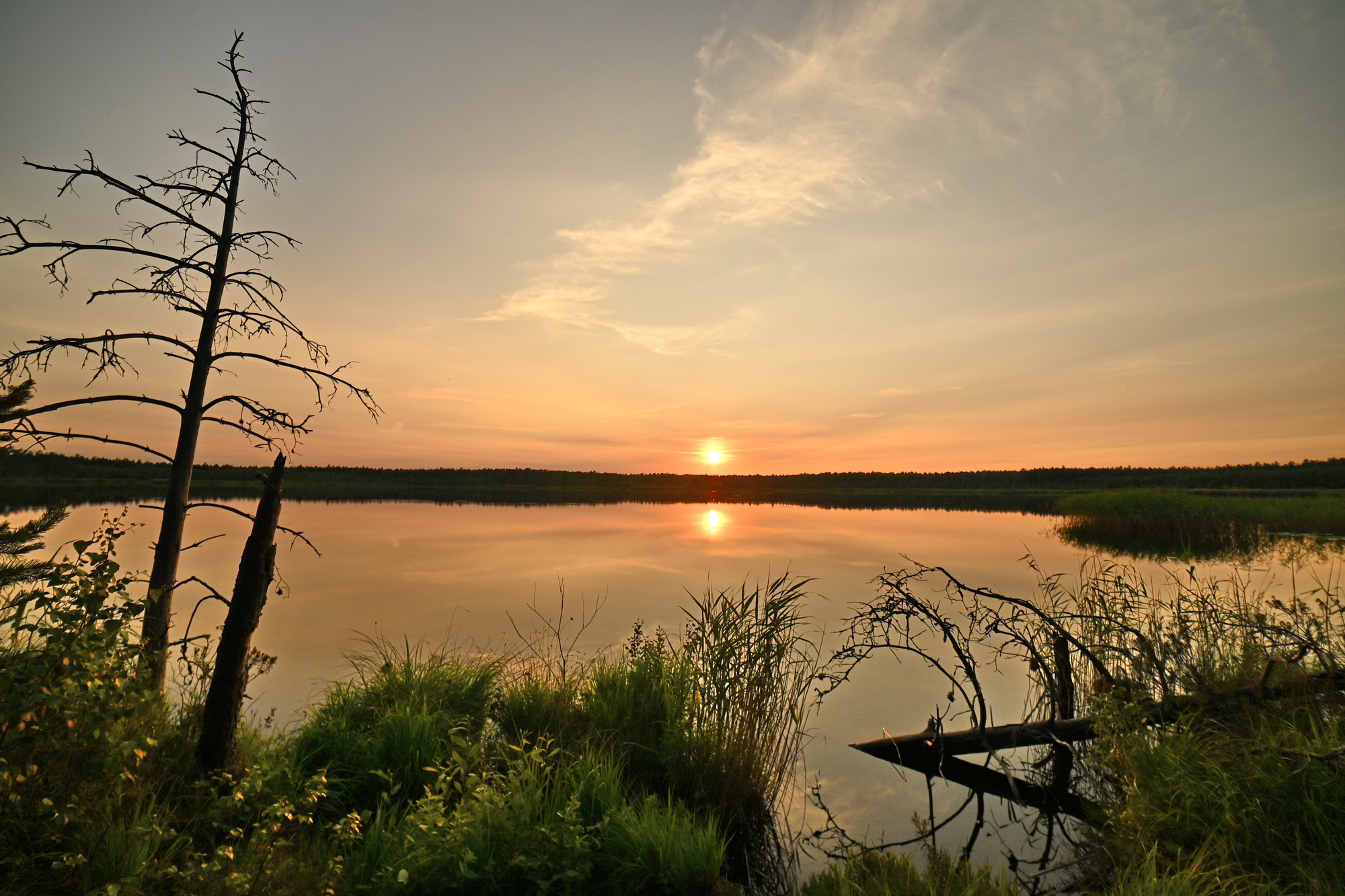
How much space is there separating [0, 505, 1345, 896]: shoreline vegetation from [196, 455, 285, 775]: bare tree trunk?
0.19 metres

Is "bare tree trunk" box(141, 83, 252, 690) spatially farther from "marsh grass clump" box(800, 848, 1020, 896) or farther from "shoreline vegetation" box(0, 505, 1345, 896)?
"marsh grass clump" box(800, 848, 1020, 896)

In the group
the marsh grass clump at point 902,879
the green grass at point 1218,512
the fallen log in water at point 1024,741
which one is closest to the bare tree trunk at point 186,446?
the marsh grass clump at point 902,879

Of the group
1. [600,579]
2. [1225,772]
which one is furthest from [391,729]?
[600,579]

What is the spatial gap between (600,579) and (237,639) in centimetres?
1286

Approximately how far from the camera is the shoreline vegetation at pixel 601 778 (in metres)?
3.16

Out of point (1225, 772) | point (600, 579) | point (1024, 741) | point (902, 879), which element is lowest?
point (600, 579)

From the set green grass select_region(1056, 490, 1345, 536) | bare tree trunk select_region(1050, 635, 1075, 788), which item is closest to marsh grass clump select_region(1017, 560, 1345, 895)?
bare tree trunk select_region(1050, 635, 1075, 788)

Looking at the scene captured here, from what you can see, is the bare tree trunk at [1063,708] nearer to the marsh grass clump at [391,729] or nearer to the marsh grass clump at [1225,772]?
the marsh grass clump at [1225,772]

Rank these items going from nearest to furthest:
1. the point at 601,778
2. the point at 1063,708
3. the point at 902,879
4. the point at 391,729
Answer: the point at 902,879 → the point at 601,778 → the point at 391,729 → the point at 1063,708

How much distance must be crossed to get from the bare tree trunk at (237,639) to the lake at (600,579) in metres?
2.54

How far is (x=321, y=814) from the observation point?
4.63m

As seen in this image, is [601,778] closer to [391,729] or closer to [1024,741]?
[391,729]

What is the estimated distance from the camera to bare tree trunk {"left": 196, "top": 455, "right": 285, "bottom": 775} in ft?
13.5

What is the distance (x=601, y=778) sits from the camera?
4496mm
